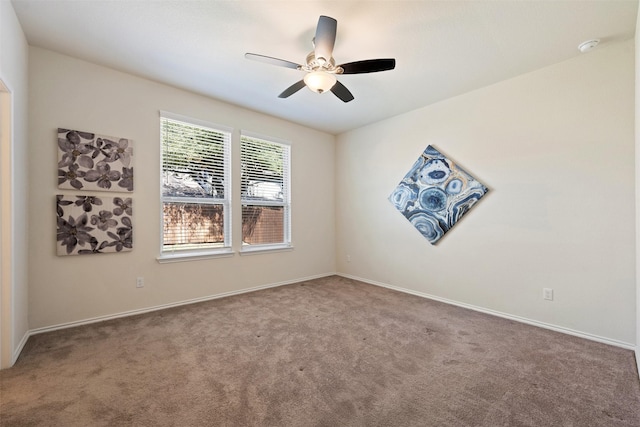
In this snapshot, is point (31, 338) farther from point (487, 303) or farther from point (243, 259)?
point (487, 303)

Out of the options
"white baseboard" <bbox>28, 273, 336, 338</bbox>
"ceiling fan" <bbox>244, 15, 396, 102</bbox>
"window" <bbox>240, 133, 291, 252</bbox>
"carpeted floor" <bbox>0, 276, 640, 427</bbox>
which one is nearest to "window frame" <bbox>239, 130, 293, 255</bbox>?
"window" <bbox>240, 133, 291, 252</bbox>

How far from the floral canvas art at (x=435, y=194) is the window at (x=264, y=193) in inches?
75.8

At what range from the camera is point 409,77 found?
3.21 m

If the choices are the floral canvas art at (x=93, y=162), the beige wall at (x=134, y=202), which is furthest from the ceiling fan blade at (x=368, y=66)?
the floral canvas art at (x=93, y=162)

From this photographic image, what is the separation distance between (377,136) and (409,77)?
1.55m

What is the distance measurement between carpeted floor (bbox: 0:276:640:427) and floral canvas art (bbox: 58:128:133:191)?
1528mm

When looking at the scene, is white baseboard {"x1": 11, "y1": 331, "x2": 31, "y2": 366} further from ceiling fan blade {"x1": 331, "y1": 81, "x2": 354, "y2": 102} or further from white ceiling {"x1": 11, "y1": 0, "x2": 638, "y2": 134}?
ceiling fan blade {"x1": 331, "y1": 81, "x2": 354, "y2": 102}

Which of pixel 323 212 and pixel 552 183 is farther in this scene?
pixel 323 212

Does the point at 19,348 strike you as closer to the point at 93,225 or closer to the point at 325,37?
the point at 93,225

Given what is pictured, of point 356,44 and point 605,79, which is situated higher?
point 356,44

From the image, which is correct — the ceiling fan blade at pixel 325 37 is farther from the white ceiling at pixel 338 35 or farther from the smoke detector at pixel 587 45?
the smoke detector at pixel 587 45

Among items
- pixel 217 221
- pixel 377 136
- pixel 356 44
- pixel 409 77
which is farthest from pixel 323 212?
pixel 356 44

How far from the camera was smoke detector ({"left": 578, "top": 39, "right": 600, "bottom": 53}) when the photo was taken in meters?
2.52

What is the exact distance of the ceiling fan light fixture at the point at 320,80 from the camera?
2.44m
